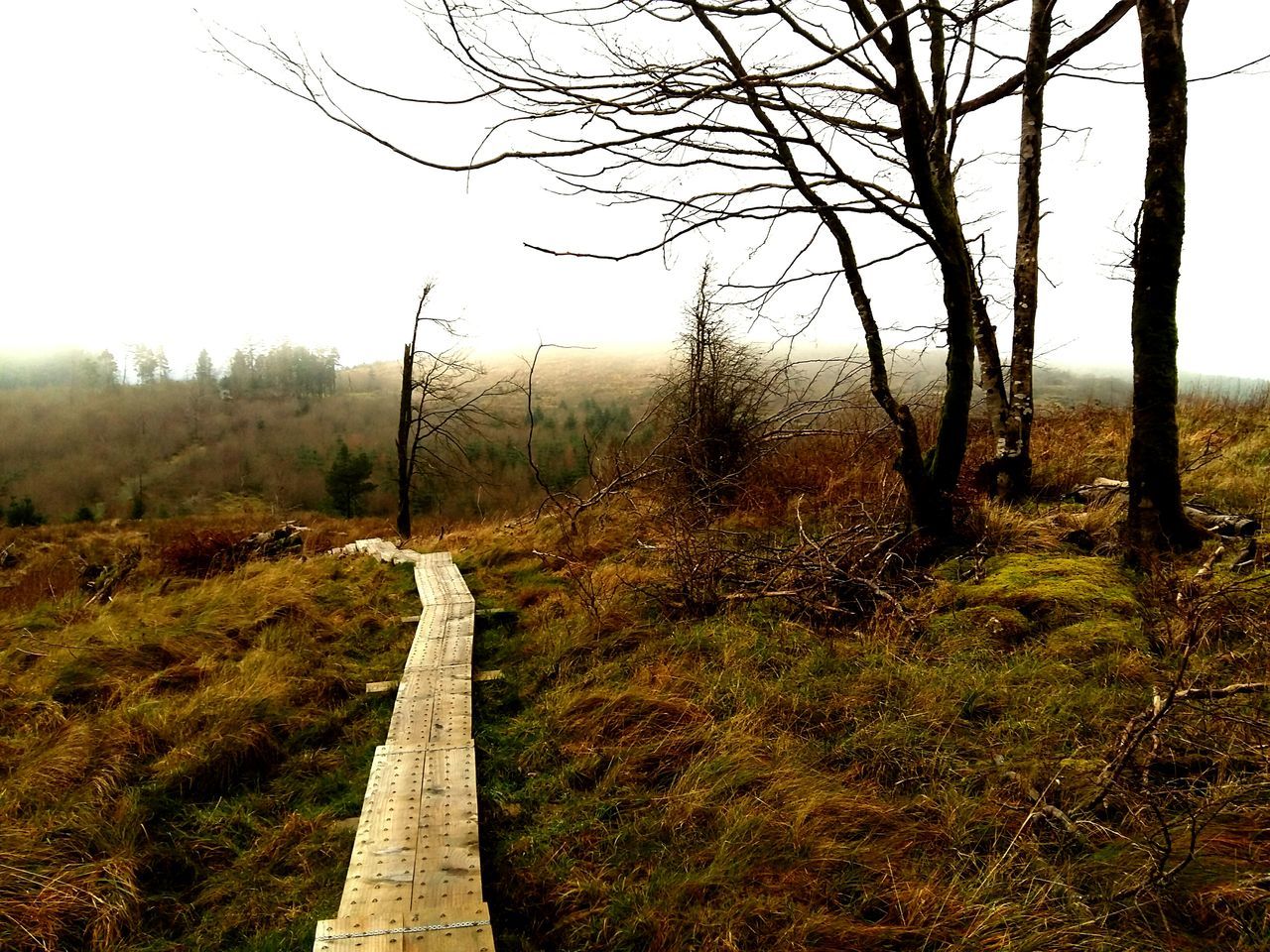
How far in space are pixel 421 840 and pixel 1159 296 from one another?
16.6 feet

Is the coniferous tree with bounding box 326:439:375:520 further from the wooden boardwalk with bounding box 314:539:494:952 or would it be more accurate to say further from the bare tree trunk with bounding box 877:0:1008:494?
the bare tree trunk with bounding box 877:0:1008:494

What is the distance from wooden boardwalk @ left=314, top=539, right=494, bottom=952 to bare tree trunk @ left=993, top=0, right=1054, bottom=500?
17.0 feet

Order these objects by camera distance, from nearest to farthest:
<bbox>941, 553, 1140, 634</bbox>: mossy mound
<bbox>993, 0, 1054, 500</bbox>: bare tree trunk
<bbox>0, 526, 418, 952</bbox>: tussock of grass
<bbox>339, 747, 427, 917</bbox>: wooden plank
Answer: <bbox>339, 747, 427, 917</bbox>: wooden plank < <bbox>0, 526, 418, 952</bbox>: tussock of grass < <bbox>941, 553, 1140, 634</bbox>: mossy mound < <bbox>993, 0, 1054, 500</bbox>: bare tree trunk

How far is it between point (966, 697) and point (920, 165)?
10.6ft

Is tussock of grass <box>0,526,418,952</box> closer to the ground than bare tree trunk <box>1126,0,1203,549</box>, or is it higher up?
closer to the ground

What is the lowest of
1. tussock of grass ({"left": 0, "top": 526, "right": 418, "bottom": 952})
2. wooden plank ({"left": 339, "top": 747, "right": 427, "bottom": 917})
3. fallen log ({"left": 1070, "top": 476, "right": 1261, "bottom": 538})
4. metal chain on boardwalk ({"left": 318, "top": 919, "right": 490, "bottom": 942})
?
tussock of grass ({"left": 0, "top": 526, "right": 418, "bottom": 952})

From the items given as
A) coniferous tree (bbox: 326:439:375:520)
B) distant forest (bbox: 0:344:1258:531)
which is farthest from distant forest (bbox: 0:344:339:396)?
coniferous tree (bbox: 326:439:375:520)

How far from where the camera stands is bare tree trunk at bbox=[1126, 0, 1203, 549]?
377 centimetres

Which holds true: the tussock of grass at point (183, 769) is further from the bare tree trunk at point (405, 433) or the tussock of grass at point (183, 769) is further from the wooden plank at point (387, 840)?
the bare tree trunk at point (405, 433)

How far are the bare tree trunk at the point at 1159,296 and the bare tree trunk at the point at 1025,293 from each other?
1.82 m

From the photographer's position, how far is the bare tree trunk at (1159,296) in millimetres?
3770

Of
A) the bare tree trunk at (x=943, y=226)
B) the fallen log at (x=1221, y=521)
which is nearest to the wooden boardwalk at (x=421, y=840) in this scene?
the bare tree trunk at (x=943, y=226)

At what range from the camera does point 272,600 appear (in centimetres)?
586

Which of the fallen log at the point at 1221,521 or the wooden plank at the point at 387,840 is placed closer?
the wooden plank at the point at 387,840
